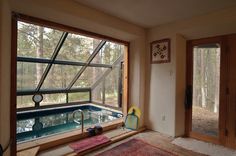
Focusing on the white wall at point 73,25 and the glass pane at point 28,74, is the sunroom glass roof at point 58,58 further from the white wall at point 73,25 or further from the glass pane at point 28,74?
the white wall at point 73,25

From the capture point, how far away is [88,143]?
2662mm

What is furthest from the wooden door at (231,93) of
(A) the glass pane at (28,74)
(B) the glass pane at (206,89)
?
(A) the glass pane at (28,74)

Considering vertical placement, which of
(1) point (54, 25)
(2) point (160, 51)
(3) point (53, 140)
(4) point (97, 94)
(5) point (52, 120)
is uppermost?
(1) point (54, 25)

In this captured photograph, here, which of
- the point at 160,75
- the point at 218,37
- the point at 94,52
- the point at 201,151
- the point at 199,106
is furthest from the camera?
the point at 94,52

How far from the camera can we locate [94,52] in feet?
14.1

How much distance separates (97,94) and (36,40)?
125 inches

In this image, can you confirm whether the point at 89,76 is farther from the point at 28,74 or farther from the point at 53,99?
the point at 28,74

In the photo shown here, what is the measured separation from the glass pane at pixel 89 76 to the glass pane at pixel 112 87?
367 mm

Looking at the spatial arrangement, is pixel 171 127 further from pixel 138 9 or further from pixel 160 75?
pixel 138 9

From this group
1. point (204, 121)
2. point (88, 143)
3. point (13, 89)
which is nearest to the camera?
point (13, 89)

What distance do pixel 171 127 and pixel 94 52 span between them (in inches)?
112

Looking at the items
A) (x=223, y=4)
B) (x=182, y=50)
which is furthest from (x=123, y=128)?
(x=223, y=4)

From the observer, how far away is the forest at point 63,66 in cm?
320

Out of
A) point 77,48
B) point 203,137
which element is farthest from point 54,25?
point 203,137
